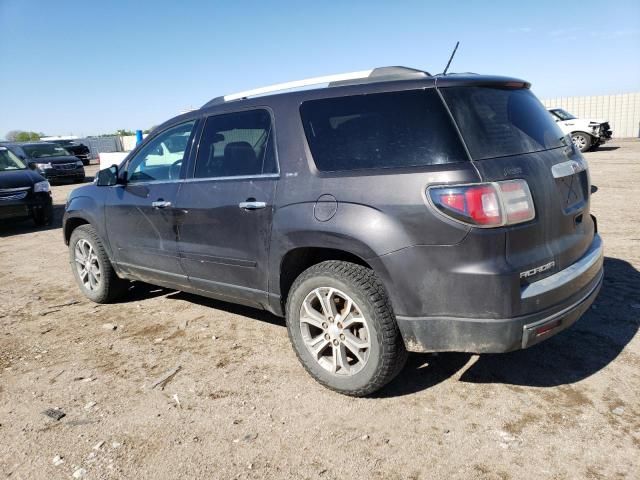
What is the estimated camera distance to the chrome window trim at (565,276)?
260cm

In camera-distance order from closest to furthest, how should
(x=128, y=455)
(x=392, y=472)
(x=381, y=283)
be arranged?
1. (x=392, y=472)
2. (x=128, y=455)
3. (x=381, y=283)

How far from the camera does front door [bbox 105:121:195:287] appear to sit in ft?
13.6

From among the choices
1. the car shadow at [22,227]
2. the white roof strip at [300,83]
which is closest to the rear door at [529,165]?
the white roof strip at [300,83]

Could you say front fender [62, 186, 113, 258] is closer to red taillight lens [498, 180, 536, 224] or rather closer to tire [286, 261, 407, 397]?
tire [286, 261, 407, 397]

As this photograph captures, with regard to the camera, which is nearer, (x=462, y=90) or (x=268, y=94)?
(x=462, y=90)

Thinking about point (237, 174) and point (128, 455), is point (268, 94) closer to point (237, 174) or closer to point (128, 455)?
point (237, 174)

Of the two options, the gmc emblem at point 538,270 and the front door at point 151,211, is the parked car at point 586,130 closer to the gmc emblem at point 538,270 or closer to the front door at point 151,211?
the front door at point 151,211

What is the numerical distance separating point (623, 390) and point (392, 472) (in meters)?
1.56

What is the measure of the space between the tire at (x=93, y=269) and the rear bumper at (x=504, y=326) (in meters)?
3.38

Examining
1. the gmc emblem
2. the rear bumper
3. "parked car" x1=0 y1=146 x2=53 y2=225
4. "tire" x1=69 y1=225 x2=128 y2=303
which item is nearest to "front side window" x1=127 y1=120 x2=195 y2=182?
"tire" x1=69 y1=225 x2=128 y2=303

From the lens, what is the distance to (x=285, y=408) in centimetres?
304

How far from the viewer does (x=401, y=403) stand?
3.02 m

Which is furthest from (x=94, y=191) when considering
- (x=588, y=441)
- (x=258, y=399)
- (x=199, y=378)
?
(x=588, y=441)

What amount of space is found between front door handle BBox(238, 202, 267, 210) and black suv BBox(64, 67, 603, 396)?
0.02 metres
